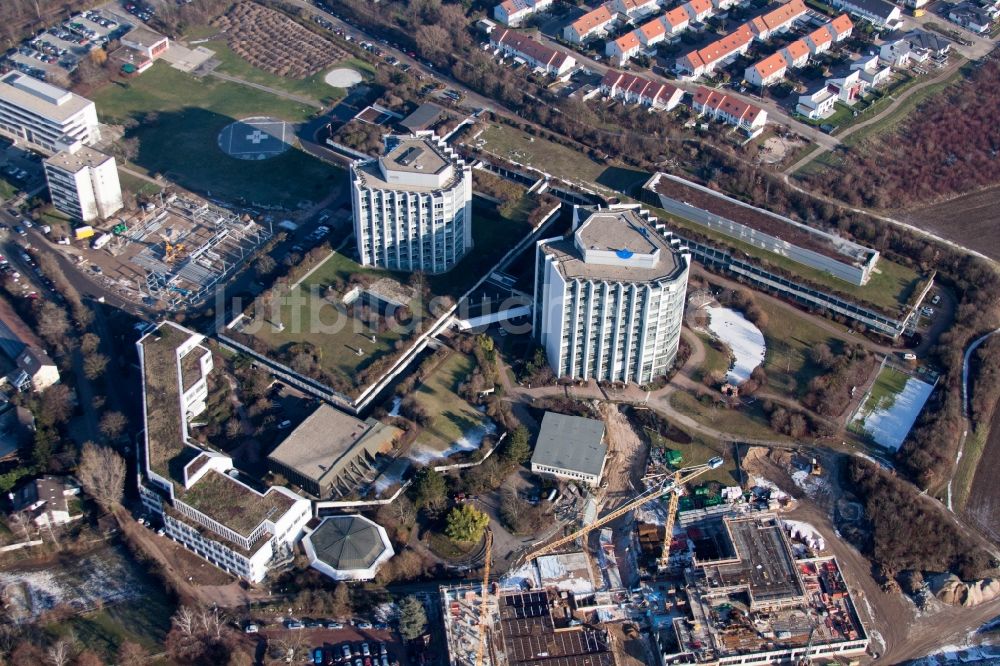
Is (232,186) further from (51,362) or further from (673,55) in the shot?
(673,55)

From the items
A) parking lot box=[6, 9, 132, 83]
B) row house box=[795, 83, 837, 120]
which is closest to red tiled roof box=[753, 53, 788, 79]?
row house box=[795, 83, 837, 120]

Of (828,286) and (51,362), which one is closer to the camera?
(51,362)

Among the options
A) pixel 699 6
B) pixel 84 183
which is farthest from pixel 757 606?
pixel 699 6

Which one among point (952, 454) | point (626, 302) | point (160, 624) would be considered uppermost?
point (626, 302)

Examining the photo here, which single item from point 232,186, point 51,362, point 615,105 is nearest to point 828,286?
point 615,105

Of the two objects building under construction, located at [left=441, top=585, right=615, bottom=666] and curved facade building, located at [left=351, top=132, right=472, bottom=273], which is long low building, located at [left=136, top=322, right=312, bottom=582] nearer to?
building under construction, located at [left=441, top=585, right=615, bottom=666]

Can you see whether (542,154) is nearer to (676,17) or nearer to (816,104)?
(816,104)
